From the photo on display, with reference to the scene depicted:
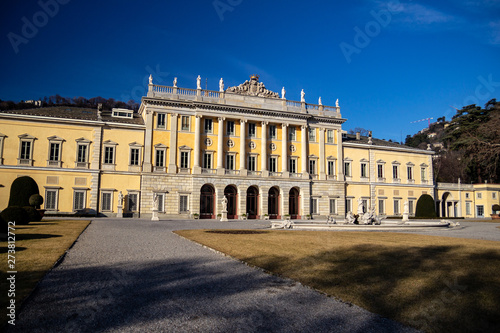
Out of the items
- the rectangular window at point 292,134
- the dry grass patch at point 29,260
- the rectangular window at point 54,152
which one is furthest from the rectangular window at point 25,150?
the rectangular window at point 292,134

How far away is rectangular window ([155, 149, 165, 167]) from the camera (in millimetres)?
39625

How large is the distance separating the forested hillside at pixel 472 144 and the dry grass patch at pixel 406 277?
26.1 feet

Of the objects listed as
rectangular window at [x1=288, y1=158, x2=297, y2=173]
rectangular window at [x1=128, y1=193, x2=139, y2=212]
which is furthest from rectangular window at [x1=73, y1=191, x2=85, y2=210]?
rectangular window at [x1=288, y1=158, x2=297, y2=173]

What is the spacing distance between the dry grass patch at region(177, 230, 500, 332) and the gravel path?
0.55m

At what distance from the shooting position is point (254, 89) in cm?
4497

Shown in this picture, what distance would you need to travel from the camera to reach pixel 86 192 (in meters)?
36.9

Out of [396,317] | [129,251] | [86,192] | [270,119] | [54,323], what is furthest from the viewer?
[270,119]

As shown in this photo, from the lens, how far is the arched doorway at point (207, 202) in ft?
132

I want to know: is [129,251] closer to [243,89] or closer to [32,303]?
[32,303]

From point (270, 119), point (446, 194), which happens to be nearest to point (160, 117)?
point (270, 119)

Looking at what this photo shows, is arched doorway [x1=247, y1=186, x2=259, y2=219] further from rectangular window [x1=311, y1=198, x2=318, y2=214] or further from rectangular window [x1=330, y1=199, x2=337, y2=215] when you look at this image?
rectangular window [x1=330, y1=199, x2=337, y2=215]

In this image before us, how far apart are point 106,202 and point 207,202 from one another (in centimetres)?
1061

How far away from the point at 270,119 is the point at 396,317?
39.5 meters

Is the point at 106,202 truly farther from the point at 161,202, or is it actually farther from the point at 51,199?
the point at 161,202
